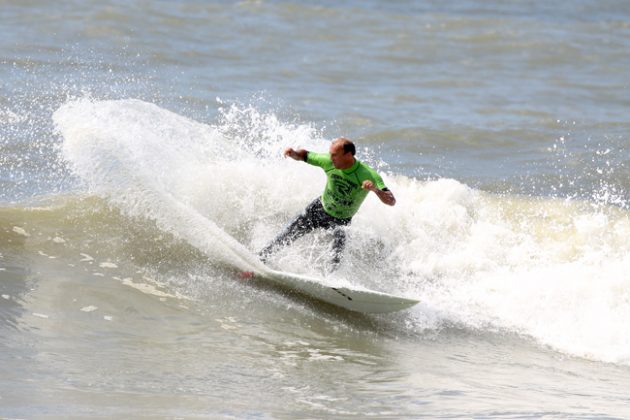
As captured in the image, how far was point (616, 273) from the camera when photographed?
10672 mm

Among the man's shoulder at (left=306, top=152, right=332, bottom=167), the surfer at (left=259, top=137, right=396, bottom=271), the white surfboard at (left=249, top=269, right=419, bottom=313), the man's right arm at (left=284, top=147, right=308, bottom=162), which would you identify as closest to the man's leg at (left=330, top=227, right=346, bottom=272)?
the surfer at (left=259, top=137, right=396, bottom=271)

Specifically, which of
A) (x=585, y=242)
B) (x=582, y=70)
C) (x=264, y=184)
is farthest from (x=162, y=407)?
(x=582, y=70)

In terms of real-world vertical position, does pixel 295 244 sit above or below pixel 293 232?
below

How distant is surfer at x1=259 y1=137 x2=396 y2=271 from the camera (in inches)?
365

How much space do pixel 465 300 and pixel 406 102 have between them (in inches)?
382

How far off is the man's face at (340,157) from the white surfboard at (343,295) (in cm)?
106

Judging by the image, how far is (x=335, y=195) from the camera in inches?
379

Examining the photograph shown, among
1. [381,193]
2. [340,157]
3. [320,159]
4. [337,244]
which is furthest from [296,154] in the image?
[381,193]

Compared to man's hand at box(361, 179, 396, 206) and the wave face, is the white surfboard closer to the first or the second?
the wave face

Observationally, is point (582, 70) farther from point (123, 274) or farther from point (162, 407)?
point (162, 407)

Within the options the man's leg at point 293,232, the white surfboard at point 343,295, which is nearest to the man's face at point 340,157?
the man's leg at point 293,232

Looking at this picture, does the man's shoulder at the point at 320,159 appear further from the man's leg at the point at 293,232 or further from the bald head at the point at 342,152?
the man's leg at the point at 293,232

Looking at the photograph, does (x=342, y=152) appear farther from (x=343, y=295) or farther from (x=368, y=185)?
(x=343, y=295)

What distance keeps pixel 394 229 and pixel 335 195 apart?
2.21 m
